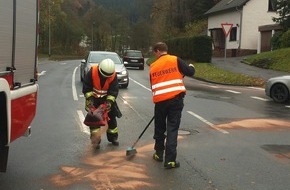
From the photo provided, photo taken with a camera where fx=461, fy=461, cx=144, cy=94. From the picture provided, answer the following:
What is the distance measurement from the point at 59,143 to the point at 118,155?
4.22 feet

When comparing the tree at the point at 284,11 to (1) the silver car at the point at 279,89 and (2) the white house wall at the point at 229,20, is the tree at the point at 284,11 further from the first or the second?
(1) the silver car at the point at 279,89

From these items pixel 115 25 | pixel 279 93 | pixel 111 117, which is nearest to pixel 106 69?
pixel 111 117

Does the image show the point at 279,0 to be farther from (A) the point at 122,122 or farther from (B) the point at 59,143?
(B) the point at 59,143

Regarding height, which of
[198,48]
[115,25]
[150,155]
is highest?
[115,25]

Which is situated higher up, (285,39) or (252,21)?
(252,21)

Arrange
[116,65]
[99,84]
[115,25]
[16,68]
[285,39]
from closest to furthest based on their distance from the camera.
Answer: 1. [16,68]
2. [99,84]
3. [116,65]
4. [285,39]
5. [115,25]

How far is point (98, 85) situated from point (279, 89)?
928 cm

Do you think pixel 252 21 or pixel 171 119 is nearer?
pixel 171 119

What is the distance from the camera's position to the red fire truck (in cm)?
456

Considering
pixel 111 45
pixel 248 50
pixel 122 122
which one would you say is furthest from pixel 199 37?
pixel 111 45

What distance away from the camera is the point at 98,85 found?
751 cm

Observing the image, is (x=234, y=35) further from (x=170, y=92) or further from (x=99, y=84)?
(x=170, y=92)

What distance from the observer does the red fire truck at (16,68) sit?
4559 millimetres

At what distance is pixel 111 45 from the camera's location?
104875mm
